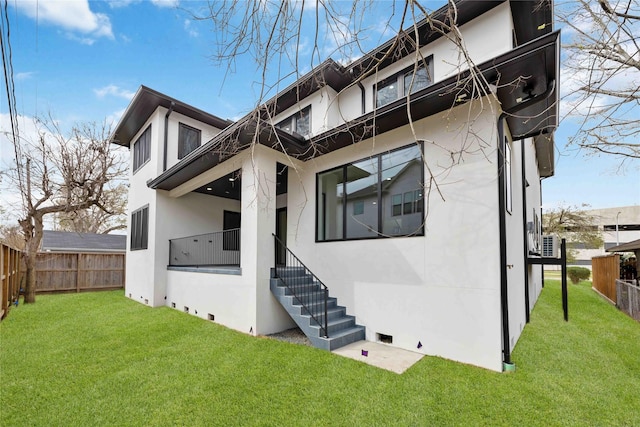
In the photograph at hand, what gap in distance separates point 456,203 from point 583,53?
451 cm

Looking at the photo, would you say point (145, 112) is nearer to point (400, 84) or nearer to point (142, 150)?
point (142, 150)

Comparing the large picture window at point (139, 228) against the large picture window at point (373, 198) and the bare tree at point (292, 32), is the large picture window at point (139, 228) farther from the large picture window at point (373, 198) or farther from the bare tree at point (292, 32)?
the bare tree at point (292, 32)

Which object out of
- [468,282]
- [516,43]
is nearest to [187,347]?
[468,282]

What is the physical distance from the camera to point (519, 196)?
22.1 feet

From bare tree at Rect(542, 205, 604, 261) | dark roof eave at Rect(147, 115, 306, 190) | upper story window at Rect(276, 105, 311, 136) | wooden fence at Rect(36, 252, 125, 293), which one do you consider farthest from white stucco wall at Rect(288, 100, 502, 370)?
bare tree at Rect(542, 205, 604, 261)

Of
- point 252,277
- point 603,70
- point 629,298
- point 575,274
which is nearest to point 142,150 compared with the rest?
point 252,277

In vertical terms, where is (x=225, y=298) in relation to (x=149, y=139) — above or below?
below

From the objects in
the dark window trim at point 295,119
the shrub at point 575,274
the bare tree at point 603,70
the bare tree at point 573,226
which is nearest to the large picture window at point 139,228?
the dark window trim at point 295,119

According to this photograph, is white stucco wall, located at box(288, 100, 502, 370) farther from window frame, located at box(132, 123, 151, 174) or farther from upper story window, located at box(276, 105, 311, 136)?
window frame, located at box(132, 123, 151, 174)

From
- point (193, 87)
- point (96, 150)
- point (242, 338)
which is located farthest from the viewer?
point (96, 150)

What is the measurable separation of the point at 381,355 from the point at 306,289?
82.6 inches

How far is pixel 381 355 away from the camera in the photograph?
4.74 metres

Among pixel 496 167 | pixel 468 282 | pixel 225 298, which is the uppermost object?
pixel 496 167

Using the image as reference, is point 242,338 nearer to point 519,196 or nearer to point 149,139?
point 519,196
